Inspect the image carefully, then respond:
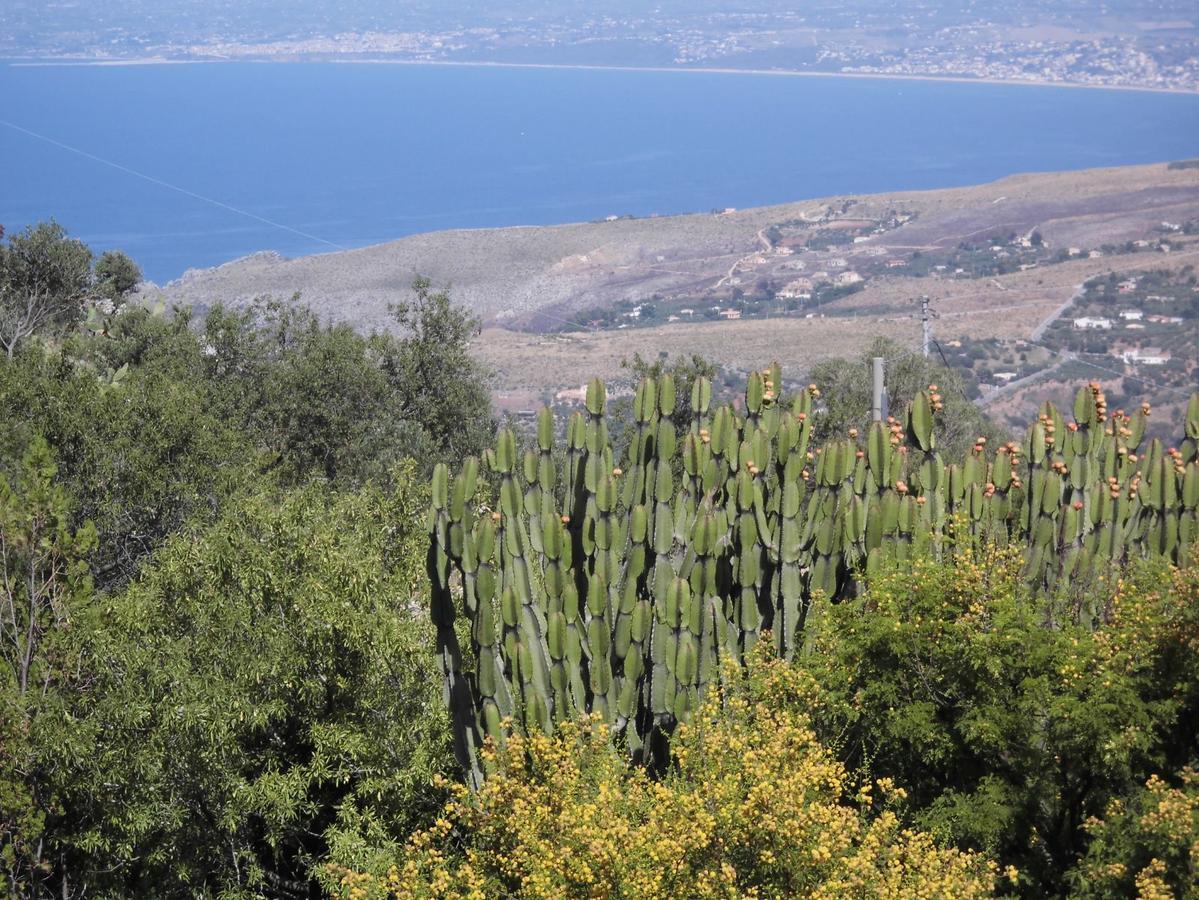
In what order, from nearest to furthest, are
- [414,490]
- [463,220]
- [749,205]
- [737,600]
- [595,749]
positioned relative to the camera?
[595,749], [737,600], [414,490], [463,220], [749,205]

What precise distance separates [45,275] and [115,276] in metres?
4.22

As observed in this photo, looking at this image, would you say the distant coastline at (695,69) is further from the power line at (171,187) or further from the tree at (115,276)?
the tree at (115,276)

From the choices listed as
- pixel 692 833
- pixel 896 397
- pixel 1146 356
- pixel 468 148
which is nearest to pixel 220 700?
pixel 692 833

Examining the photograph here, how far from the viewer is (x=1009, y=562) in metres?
10.4

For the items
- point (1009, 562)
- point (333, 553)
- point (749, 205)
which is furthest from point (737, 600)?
point (749, 205)

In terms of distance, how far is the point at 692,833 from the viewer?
8.12 m

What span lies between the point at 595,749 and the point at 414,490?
587cm

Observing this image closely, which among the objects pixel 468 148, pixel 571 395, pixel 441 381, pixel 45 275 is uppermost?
pixel 468 148

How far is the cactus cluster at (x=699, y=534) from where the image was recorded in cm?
1048

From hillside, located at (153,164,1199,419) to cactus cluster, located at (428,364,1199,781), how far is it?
3054cm

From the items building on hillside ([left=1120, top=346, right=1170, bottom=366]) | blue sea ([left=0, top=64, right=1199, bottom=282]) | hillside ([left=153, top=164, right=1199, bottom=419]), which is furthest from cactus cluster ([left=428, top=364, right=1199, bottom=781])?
blue sea ([left=0, top=64, right=1199, bottom=282])

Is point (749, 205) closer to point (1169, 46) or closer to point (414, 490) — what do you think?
point (1169, 46)

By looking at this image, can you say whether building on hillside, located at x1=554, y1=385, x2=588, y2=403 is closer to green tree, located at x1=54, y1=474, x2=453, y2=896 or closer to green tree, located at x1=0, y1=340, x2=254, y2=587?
green tree, located at x1=0, y1=340, x2=254, y2=587

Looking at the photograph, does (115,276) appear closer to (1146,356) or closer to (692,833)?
(692,833)
